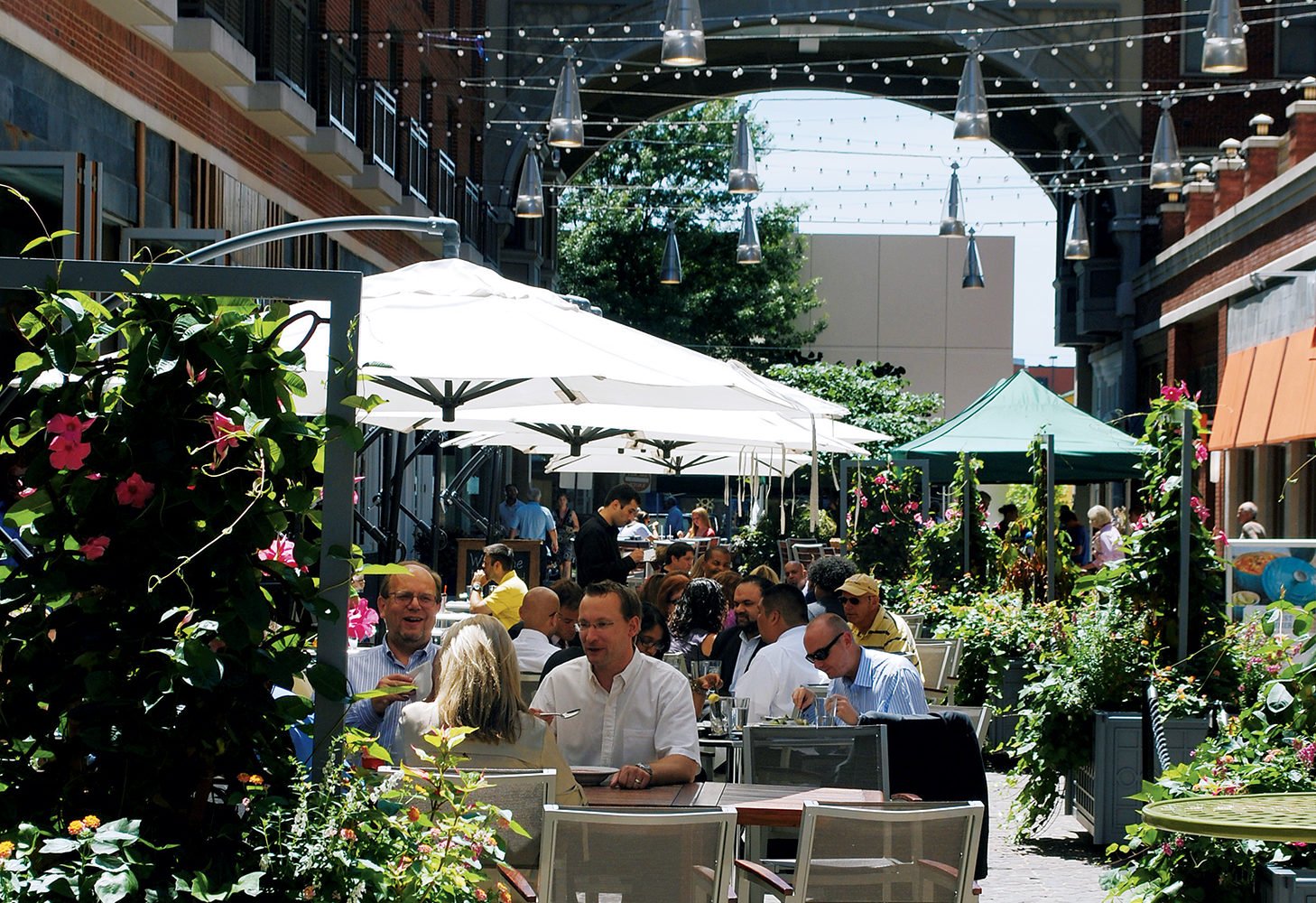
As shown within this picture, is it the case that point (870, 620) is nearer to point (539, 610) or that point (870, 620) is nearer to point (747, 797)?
point (539, 610)

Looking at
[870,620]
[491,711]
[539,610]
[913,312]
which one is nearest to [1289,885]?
[491,711]

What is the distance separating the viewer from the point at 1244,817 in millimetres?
2871

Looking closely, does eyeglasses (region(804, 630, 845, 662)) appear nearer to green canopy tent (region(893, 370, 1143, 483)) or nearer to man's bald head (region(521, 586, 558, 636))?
man's bald head (region(521, 586, 558, 636))

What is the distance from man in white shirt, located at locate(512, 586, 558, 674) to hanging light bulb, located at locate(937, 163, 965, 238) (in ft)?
48.0

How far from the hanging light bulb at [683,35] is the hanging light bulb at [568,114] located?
107 inches

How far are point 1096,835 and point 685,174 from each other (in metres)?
45.6

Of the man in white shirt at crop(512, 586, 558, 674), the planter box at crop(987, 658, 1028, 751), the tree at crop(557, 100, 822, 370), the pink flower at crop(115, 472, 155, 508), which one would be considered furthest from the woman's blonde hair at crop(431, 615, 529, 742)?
the tree at crop(557, 100, 822, 370)

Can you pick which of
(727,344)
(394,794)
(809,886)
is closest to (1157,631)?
(809,886)

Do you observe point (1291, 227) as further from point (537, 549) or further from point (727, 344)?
point (727, 344)

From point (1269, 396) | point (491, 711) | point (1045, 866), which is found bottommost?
point (1045, 866)

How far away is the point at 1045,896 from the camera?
26.8 ft

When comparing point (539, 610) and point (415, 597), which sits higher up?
point (415, 597)

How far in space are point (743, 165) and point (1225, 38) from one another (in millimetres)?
6931

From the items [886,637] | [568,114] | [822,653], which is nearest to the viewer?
[822,653]
